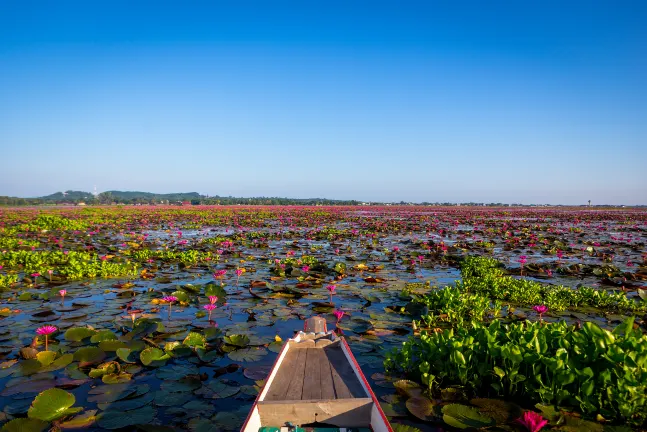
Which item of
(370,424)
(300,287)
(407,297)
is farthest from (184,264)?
(370,424)

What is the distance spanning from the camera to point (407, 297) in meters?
8.44

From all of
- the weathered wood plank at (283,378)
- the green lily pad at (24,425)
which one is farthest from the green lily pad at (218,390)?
the green lily pad at (24,425)

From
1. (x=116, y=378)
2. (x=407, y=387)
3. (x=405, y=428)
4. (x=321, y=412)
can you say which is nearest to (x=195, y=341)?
(x=116, y=378)

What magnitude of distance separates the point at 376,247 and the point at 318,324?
11752mm

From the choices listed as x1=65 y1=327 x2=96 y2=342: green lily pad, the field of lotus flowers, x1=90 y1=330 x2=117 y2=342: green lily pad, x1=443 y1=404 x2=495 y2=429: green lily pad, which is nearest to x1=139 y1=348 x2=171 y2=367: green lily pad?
the field of lotus flowers

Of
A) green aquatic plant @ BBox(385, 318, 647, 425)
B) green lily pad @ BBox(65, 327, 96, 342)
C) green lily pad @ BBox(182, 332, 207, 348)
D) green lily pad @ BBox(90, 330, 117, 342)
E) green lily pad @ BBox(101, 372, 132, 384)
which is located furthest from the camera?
green lily pad @ BBox(65, 327, 96, 342)

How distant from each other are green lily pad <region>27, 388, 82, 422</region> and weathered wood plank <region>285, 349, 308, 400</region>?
84.2 inches

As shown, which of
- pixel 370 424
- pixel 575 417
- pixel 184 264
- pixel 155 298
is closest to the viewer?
pixel 370 424

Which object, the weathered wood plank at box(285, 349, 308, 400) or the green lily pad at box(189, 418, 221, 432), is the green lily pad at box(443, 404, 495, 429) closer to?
the weathered wood plank at box(285, 349, 308, 400)

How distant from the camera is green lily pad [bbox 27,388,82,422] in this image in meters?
3.60

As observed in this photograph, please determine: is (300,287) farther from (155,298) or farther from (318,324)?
(318,324)

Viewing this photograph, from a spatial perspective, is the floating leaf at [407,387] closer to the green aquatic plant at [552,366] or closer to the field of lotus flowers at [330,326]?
the field of lotus flowers at [330,326]

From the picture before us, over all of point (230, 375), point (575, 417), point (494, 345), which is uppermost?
point (494, 345)

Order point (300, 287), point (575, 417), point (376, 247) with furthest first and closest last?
point (376, 247) < point (300, 287) < point (575, 417)
